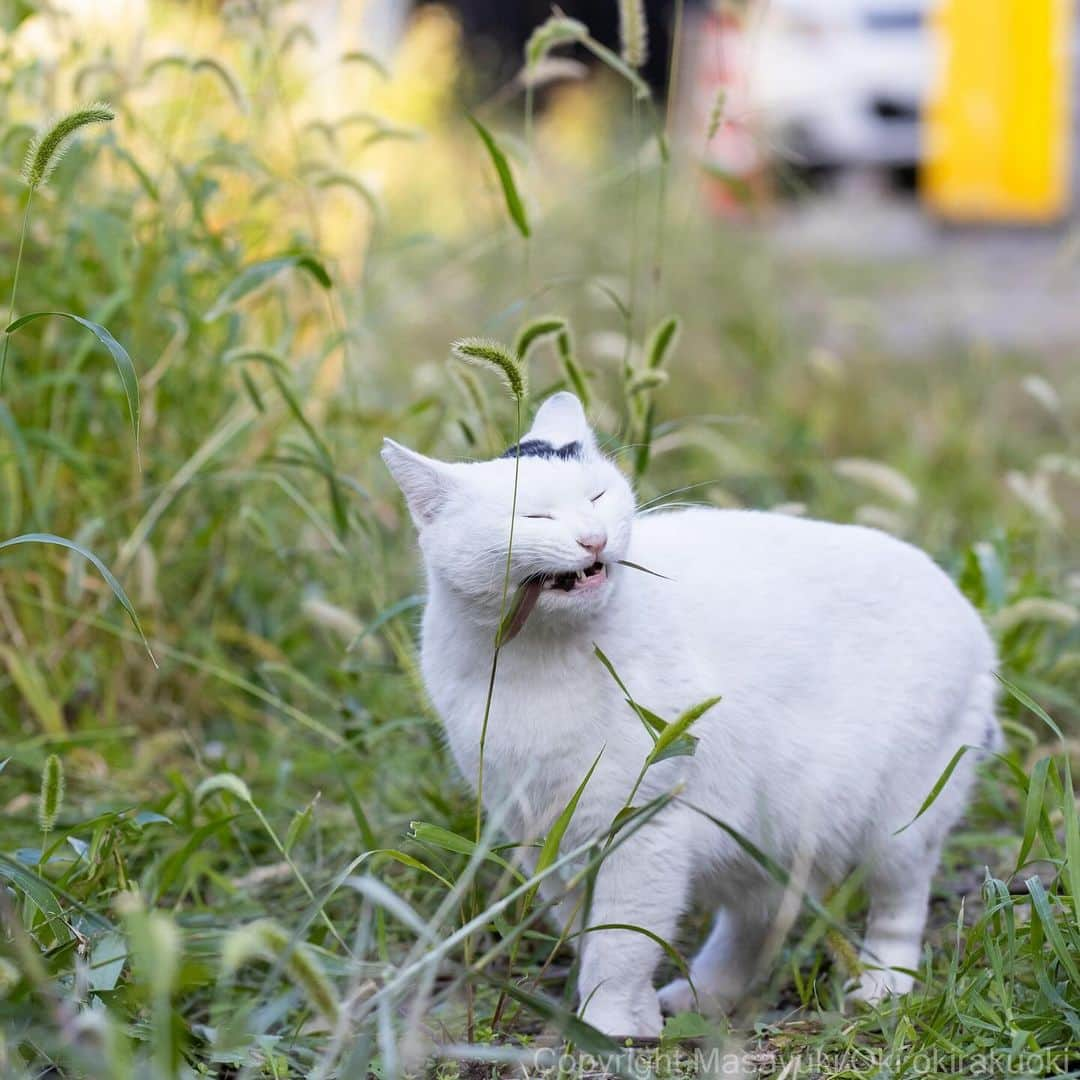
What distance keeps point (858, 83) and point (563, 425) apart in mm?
7632

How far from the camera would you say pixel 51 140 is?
5.47 ft

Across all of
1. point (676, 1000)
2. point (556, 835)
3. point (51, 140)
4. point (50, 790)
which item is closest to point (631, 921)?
point (556, 835)

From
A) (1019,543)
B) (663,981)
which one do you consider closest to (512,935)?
(663,981)

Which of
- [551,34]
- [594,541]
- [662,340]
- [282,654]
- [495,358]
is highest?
[551,34]

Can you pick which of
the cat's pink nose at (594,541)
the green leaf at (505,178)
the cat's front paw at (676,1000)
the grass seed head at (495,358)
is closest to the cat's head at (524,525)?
the cat's pink nose at (594,541)

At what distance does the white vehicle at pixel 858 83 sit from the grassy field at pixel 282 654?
199 inches

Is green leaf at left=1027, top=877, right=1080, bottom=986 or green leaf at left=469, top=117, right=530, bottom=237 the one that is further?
green leaf at left=469, top=117, right=530, bottom=237

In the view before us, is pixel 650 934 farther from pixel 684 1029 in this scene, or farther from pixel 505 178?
pixel 505 178

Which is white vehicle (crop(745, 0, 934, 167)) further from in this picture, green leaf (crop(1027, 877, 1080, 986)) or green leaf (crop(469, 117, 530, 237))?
green leaf (crop(1027, 877, 1080, 986))

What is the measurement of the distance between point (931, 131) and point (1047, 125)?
682 mm

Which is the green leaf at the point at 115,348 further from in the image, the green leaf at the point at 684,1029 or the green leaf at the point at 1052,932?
the green leaf at the point at 1052,932

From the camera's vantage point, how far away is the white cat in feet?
6.16

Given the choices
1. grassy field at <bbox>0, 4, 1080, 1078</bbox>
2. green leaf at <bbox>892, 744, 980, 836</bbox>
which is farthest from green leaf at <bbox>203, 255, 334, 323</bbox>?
green leaf at <bbox>892, 744, 980, 836</bbox>

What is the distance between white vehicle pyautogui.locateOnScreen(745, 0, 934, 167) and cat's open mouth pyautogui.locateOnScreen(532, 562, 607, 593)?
23.0ft
